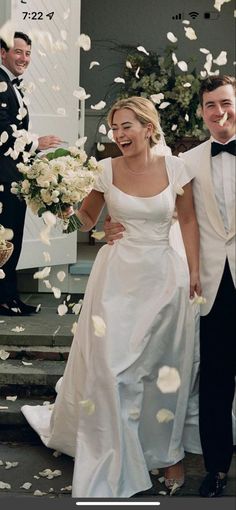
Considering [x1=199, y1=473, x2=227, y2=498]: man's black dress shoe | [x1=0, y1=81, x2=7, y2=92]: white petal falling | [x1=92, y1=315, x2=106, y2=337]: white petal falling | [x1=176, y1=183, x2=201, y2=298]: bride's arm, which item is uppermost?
[x1=0, y1=81, x2=7, y2=92]: white petal falling

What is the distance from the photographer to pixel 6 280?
20.2 ft

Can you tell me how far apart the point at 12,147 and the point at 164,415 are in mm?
2489

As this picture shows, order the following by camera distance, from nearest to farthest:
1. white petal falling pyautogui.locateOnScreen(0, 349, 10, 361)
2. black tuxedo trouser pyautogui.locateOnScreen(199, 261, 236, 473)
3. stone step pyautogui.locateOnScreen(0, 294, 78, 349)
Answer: black tuxedo trouser pyautogui.locateOnScreen(199, 261, 236, 473) < white petal falling pyautogui.locateOnScreen(0, 349, 10, 361) < stone step pyautogui.locateOnScreen(0, 294, 78, 349)

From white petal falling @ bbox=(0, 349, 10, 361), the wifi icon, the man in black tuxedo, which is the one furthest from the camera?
the wifi icon

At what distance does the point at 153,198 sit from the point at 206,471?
1229 millimetres

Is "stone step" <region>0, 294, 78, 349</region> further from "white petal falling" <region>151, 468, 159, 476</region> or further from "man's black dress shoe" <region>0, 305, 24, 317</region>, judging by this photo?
"white petal falling" <region>151, 468, 159, 476</region>

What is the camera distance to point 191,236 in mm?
3982

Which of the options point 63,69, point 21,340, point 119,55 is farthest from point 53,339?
point 119,55

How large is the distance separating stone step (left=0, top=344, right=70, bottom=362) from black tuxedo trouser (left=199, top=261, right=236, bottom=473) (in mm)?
1578

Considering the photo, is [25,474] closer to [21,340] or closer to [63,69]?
[21,340]

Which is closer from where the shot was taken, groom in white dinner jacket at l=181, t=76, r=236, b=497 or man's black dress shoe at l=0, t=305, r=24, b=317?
groom in white dinner jacket at l=181, t=76, r=236, b=497

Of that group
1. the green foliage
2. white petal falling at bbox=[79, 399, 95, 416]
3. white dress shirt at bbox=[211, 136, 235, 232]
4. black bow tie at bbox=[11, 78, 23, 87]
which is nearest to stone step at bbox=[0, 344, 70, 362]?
white petal falling at bbox=[79, 399, 95, 416]

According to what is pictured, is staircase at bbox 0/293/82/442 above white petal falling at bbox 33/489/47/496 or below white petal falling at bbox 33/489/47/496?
above

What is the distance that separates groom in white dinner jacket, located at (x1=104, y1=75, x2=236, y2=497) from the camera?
3.87 metres
